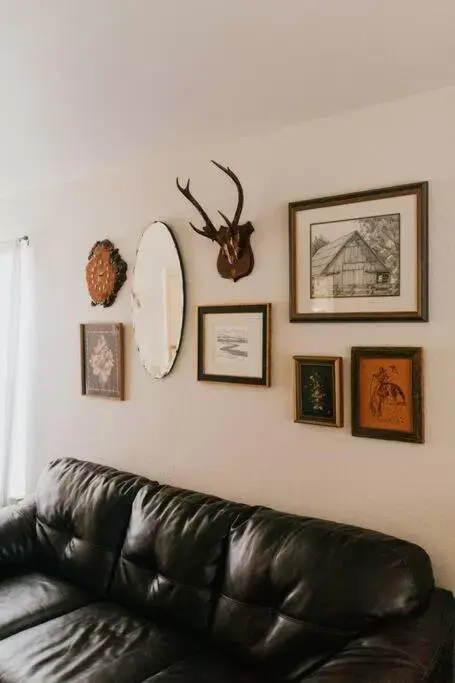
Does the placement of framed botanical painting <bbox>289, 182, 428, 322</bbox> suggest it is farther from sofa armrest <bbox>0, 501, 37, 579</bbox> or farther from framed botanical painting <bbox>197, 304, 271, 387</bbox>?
sofa armrest <bbox>0, 501, 37, 579</bbox>

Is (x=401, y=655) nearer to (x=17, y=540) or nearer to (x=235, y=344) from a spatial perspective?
(x=235, y=344)

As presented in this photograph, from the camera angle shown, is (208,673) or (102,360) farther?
(102,360)

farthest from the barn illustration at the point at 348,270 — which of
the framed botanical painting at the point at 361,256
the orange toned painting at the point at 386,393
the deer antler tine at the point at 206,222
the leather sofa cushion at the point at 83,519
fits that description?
the leather sofa cushion at the point at 83,519

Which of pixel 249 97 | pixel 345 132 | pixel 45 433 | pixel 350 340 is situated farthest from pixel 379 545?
pixel 45 433

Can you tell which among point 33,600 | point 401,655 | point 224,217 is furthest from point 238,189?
point 33,600

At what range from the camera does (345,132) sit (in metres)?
2.12

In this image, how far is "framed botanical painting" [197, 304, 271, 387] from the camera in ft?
7.75

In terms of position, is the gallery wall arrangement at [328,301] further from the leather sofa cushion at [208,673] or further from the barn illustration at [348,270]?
the leather sofa cushion at [208,673]

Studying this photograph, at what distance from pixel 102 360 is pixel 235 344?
929 millimetres

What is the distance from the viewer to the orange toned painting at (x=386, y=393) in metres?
1.97

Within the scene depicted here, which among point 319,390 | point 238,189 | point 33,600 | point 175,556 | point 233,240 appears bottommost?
point 33,600

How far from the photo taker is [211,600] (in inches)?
81.7

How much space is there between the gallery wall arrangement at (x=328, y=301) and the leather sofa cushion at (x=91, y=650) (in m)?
0.96

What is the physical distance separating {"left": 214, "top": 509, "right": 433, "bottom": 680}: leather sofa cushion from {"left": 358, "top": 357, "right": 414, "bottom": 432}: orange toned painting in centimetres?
38
